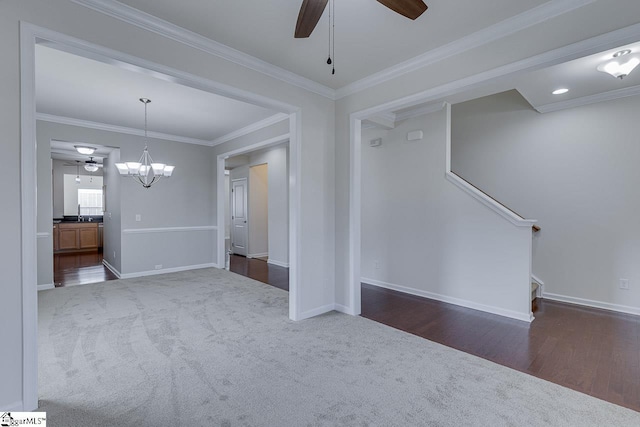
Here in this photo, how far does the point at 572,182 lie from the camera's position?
13.5ft

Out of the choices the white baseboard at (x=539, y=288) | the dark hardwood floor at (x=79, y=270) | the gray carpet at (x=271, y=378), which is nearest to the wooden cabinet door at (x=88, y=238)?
the dark hardwood floor at (x=79, y=270)

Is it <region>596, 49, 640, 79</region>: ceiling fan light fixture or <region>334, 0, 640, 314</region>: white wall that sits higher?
<region>596, 49, 640, 79</region>: ceiling fan light fixture

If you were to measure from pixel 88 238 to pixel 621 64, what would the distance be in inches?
461

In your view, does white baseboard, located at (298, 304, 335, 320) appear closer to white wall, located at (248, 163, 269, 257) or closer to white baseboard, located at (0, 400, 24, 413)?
white baseboard, located at (0, 400, 24, 413)

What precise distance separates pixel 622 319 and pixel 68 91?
7.39 meters

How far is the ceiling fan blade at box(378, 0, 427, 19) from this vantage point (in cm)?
174

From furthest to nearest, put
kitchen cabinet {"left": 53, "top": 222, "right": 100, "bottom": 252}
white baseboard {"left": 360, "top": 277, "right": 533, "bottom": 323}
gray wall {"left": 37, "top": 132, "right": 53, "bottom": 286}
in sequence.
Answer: kitchen cabinet {"left": 53, "top": 222, "right": 100, "bottom": 252} → gray wall {"left": 37, "top": 132, "right": 53, "bottom": 286} → white baseboard {"left": 360, "top": 277, "right": 533, "bottom": 323}

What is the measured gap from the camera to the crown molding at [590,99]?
3655 millimetres

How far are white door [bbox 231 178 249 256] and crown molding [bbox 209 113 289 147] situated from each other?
67.9 inches

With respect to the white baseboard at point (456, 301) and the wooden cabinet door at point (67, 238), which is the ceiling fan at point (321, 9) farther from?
the wooden cabinet door at point (67, 238)

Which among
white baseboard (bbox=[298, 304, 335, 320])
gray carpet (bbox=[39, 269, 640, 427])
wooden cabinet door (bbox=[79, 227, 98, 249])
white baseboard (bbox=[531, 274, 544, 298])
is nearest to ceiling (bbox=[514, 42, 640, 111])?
white baseboard (bbox=[531, 274, 544, 298])

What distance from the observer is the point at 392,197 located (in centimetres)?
482

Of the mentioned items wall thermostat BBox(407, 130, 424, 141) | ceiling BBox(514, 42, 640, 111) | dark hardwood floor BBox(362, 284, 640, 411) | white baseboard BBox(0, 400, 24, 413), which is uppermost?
ceiling BBox(514, 42, 640, 111)

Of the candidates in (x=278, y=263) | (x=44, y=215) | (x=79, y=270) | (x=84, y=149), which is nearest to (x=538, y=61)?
(x=278, y=263)
